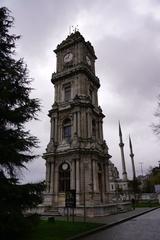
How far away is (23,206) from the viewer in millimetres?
10070

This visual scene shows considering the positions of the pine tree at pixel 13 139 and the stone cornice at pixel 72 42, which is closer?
the pine tree at pixel 13 139

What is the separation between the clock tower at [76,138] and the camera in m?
28.5

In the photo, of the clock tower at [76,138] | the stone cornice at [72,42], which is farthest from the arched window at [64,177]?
the stone cornice at [72,42]

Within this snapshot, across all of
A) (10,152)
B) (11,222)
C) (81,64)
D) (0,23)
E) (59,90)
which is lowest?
(11,222)

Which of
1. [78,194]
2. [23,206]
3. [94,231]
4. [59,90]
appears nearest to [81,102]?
[59,90]

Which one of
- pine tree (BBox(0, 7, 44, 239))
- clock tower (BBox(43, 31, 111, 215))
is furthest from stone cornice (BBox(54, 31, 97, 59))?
pine tree (BBox(0, 7, 44, 239))

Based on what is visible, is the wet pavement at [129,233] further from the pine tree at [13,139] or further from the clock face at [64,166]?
the clock face at [64,166]

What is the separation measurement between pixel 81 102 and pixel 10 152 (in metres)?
22.9

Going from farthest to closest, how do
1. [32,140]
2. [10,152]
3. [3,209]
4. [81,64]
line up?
1. [81,64]
2. [32,140]
3. [10,152]
4. [3,209]

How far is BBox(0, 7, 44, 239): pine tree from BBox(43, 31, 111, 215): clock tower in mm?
15555

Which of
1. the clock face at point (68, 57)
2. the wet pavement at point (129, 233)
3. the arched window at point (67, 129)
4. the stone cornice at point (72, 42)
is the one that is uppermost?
the stone cornice at point (72, 42)

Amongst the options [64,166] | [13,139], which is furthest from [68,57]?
[13,139]

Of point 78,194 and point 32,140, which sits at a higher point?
point 32,140

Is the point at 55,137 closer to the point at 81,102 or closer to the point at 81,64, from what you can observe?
the point at 81,102
